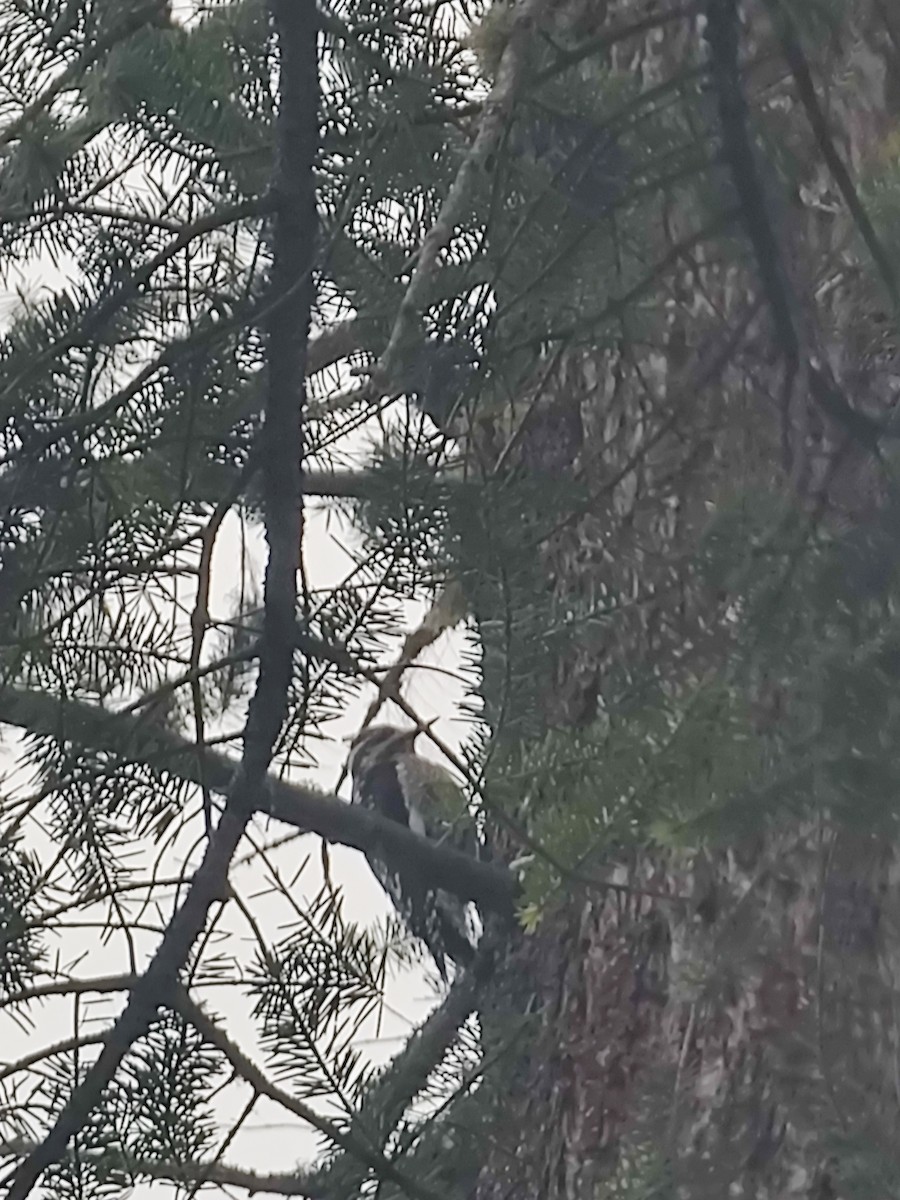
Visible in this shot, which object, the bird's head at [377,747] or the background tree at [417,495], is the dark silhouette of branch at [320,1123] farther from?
the bird's head at [377,747]

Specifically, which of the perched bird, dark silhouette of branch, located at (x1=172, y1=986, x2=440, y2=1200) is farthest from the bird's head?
dark silhouette of branch, located at (x1=172, y1=986, x2=440, y2=1200)

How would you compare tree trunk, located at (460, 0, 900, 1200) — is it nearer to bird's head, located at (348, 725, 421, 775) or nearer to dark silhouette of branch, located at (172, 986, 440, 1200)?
dark silhouette of branch, located at (172, 986, 440, 1200)

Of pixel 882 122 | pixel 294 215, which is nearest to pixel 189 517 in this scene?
pixel 294 215

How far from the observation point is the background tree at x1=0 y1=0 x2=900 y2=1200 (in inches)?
24.7

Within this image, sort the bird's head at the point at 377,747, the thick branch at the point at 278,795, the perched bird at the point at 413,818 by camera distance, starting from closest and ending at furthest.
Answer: the thick branch at the point at 278,795 < the perched bird at the point at 413,818 < the bird's head at the point at 377,747

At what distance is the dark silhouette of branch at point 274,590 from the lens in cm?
63

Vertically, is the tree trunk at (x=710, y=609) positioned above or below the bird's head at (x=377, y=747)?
below

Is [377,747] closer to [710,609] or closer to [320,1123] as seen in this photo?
[320,1123]

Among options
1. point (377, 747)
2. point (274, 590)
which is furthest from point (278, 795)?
point (377, 747)

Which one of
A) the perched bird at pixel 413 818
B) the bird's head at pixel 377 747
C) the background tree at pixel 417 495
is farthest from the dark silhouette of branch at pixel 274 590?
the bird's head at pixel 377 747

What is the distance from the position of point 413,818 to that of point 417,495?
901 mm

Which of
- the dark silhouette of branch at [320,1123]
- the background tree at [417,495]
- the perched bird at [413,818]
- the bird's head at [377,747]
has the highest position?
the bird's head at [377,747]

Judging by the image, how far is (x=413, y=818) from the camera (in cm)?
153

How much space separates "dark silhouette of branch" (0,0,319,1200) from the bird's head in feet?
2.99
